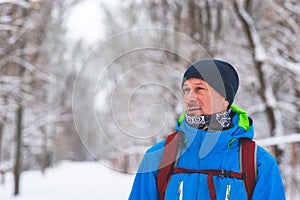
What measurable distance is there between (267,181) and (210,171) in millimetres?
246

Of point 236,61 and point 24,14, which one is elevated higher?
point 24,14

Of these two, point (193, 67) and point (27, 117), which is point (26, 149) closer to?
point (27, 117)

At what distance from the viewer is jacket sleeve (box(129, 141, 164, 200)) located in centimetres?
233

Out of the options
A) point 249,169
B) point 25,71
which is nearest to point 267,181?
point 249,169

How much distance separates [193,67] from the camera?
2.35 metres

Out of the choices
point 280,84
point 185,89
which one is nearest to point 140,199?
point 185,89

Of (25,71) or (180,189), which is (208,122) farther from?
(25,71)

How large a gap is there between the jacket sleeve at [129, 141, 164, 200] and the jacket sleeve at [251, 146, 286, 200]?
0.45m

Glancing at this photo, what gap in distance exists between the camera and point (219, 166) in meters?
2.21

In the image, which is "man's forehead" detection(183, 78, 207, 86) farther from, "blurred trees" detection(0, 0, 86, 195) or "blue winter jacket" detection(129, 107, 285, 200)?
"blurred trees" detection(0, 0, 86, 195)

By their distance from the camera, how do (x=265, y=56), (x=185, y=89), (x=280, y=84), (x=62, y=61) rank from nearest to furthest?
(x=185, y=89), (x=265, y=56), (x=280, y=84), (x=62, y=61)

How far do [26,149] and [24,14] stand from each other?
12677mm

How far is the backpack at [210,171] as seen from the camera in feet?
7.11

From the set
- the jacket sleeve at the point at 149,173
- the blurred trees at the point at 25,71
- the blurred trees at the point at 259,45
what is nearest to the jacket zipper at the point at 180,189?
the jacket sleeve at the point at 149,173
